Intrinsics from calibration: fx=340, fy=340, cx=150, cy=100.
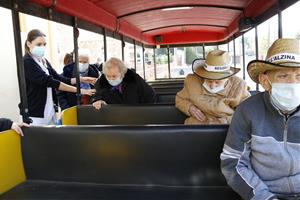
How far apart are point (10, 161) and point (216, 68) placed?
1.53 m

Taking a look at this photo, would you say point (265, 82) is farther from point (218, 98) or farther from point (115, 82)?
point (115, 82)

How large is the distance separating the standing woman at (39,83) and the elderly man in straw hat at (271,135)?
226 cm

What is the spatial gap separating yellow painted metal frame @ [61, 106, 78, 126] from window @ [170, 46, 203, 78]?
210 inches

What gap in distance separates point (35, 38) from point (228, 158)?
2.34m

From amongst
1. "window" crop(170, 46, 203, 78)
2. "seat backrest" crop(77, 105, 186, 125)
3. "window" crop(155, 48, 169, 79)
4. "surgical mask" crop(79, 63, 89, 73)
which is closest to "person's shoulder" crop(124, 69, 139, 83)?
"seat backrest" crop(77, 105, 186, 125)

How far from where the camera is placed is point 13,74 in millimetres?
4637

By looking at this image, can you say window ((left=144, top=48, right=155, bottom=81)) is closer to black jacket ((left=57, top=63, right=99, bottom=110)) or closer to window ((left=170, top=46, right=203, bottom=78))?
window ((left=170, top=46, right=203, bottom=78))

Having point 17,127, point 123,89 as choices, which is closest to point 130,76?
point 123,89

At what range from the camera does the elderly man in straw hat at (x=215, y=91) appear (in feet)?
7.86

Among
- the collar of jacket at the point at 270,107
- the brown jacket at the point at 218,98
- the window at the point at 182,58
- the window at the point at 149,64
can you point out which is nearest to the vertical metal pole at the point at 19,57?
the brown jacket at the point at 218,98

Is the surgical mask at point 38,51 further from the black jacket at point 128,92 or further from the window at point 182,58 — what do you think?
the window at point 182,58

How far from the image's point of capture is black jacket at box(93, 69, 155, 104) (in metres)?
3.51

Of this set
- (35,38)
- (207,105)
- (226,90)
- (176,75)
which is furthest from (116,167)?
(176,75)

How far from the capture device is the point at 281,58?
4.97ft
